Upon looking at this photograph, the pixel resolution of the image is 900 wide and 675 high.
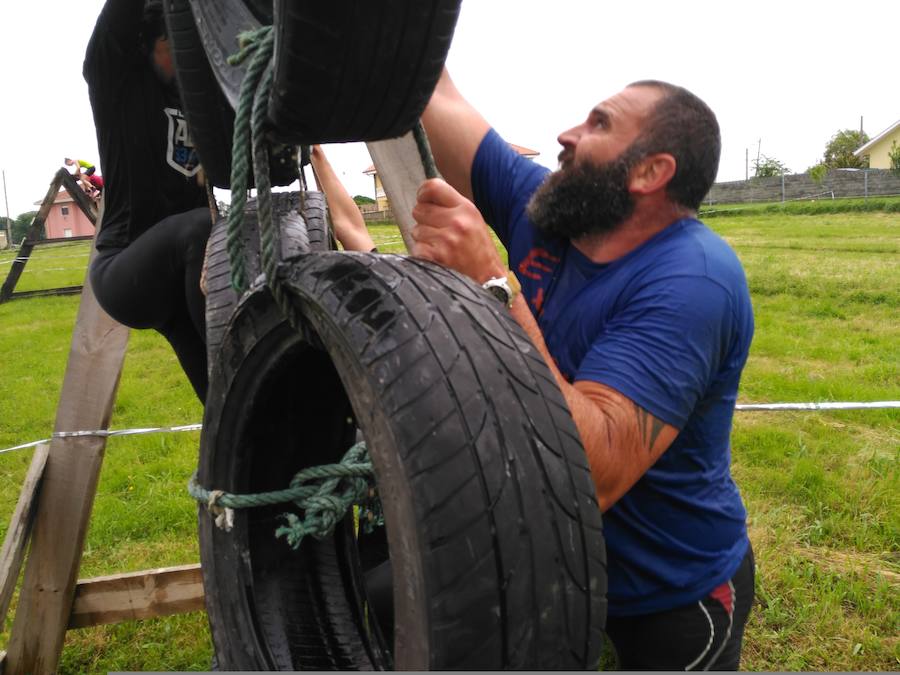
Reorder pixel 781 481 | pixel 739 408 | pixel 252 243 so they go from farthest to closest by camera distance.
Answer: pixel 739 408 < pixel 781 481 < pixel 252 243

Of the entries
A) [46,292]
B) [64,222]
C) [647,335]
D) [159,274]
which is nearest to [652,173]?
[647,335]

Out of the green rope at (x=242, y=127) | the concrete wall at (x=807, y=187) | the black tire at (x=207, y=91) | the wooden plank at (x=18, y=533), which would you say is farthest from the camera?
the concrete wall at (x=807, y=187)

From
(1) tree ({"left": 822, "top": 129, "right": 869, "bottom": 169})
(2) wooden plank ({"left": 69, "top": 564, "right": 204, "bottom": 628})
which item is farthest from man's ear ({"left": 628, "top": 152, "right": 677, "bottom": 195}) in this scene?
(1) tree ({"left": 822, "top": 129, "right": 869, "bottom": 169})

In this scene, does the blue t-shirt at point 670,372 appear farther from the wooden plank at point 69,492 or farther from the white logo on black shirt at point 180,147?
the wooden plank at point 69,492

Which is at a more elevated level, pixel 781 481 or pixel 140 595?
pixel 140 595

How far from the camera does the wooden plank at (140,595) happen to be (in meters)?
2.67

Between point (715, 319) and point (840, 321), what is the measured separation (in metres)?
6.25

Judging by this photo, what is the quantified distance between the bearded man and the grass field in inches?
40.5

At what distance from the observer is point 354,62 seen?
39.0 inches

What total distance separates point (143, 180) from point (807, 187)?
102 ft

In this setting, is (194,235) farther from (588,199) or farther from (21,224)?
(21,224)

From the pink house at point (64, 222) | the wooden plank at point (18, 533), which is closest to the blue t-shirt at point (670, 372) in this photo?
the wooden plank at point (18, 533)

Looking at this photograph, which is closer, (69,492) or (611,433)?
(611,433)

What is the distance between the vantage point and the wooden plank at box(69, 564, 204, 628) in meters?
2.67
